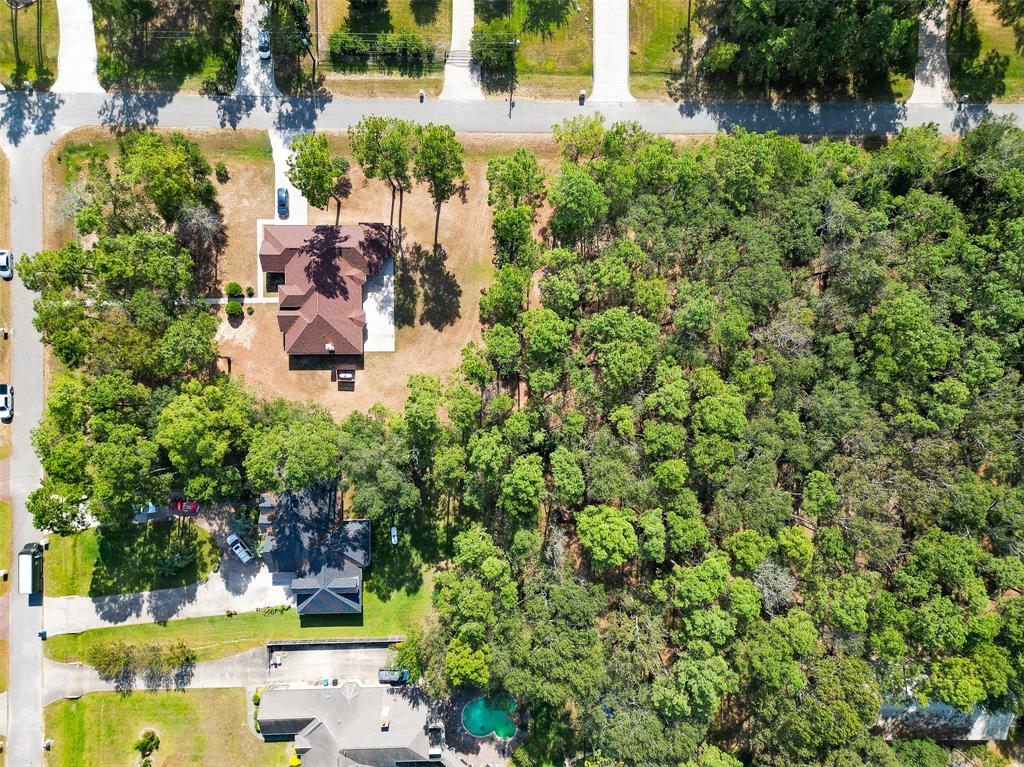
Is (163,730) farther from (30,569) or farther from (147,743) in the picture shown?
(30,569)

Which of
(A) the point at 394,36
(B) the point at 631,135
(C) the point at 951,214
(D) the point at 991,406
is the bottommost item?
(D) the point at 991,406

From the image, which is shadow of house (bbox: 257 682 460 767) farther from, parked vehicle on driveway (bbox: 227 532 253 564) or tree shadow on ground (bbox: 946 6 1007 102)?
tree shadow on ground (bbox: 946 6 1007 102)

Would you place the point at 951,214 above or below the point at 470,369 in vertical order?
above

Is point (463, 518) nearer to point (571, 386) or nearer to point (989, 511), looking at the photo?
point (571, 386)

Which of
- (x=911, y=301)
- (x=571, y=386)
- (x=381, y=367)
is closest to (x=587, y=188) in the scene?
(x=571, y=386)

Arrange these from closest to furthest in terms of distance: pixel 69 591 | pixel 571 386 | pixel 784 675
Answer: pixel 784 675, pixel 571 386, pixel 69 591

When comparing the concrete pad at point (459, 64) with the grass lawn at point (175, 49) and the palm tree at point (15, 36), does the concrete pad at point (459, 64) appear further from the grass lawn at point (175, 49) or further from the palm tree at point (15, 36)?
the palm tree at point (15, 36)

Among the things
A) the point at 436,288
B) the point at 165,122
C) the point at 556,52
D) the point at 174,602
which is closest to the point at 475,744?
the point at 174,602

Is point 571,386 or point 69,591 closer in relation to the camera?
point 571,386
